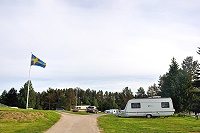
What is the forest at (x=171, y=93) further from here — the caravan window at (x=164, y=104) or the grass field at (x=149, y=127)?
the grass field at (x=149, y=127)

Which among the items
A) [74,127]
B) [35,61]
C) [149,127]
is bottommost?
[149,127]

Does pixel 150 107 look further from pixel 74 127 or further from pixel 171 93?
pixel 74 127

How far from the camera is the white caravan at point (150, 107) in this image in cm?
3374

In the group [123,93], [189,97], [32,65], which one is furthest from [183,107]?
[123,93]

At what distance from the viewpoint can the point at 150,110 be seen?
34000mm

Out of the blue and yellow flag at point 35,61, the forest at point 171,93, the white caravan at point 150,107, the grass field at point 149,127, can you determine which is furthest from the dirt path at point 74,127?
the forest at point 171,93

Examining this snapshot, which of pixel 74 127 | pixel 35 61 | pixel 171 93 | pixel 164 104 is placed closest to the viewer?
pixel 74 127

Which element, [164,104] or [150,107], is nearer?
[164,104]

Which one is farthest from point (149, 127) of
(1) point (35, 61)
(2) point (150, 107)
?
(1) point (35, 61)

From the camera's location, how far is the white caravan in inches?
1328

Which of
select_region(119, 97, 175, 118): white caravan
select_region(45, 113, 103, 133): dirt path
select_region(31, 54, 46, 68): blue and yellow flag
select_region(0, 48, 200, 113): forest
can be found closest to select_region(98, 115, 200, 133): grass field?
select_region(45, 113, 103, 133): dirt path

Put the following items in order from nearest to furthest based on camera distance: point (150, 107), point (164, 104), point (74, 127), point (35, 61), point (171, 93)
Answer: point (74, 127) < point (35, 61) < point (164, 104) < point (150, 107) < point (171, 93)

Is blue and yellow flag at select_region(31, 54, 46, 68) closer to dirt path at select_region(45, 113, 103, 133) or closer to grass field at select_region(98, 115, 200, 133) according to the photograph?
dirt path at select_region(45, 113, 103, 133)

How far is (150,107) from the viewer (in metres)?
34.1
